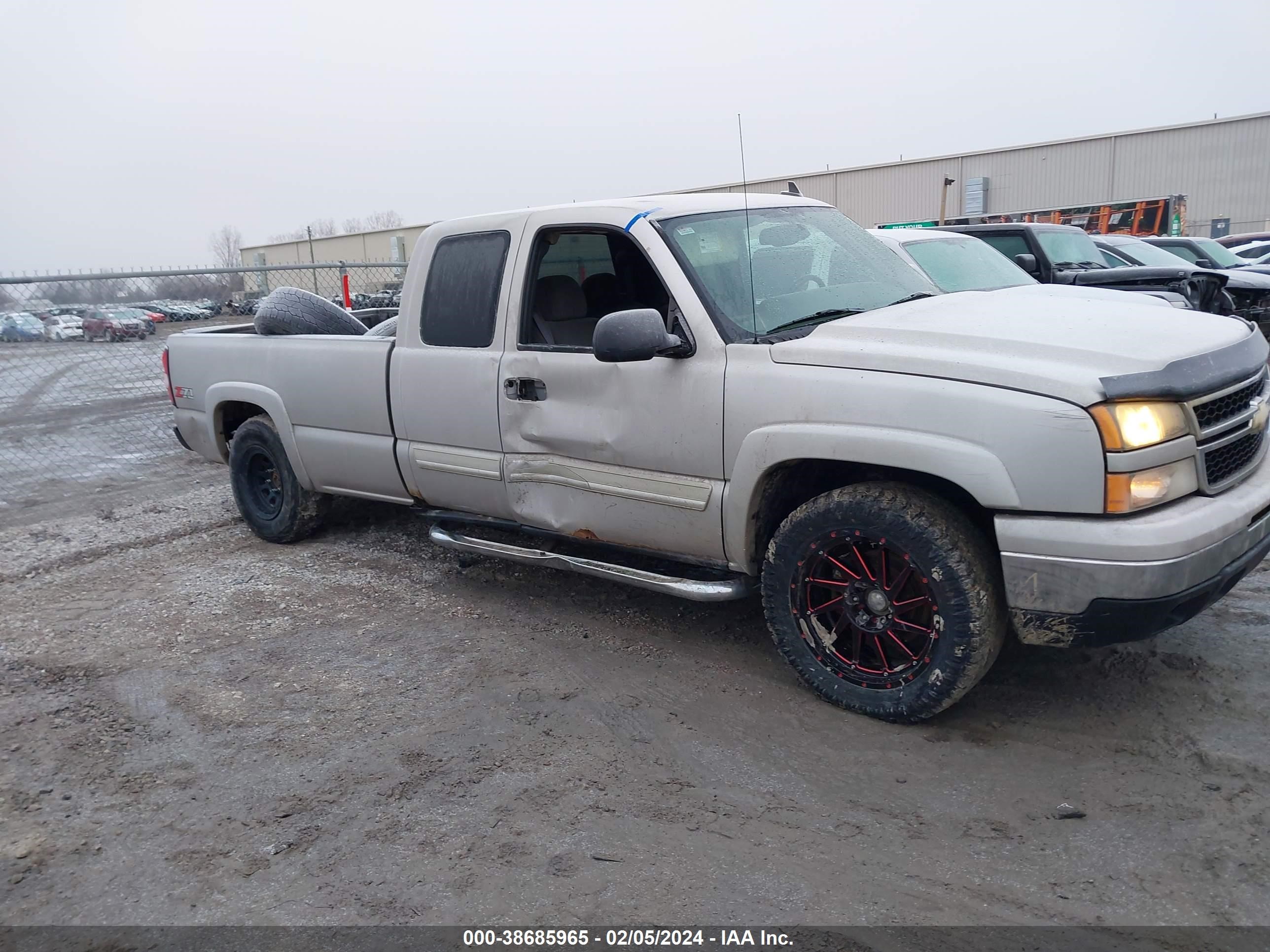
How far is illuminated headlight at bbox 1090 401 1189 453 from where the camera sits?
9.98 feet

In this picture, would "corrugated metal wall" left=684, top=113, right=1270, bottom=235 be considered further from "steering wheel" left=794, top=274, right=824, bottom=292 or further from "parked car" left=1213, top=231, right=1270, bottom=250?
"steering wheel" left=794, top=274, right=824, bottom=292

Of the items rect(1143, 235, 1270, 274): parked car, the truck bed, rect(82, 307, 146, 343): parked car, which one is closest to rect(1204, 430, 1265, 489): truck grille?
the truck bed

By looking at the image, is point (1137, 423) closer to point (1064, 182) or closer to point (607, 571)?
point (607, 571)

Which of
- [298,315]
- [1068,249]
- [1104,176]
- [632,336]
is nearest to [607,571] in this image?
[632,336]

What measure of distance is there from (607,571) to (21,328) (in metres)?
7.51

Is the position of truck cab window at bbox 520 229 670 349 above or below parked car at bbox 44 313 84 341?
above

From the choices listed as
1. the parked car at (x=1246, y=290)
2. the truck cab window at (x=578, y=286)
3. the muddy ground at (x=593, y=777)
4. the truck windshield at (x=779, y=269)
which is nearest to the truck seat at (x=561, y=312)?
the truck cab window at (x=578, y=286)

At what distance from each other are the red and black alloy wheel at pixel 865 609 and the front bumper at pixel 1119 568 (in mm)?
346

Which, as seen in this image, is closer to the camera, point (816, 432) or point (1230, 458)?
point (1230, 458)

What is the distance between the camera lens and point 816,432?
359 centimetres

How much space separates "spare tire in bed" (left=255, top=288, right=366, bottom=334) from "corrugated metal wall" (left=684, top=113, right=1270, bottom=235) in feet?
87.7

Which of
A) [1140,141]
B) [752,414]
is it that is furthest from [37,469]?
[1140,141]

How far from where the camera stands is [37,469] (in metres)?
9.34

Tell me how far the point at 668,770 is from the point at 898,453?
1350 mm
